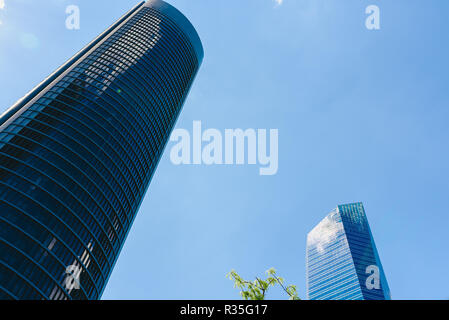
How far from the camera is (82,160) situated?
8625 centimetres

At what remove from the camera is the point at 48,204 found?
2911 inches

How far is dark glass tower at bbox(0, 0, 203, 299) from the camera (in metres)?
67.4

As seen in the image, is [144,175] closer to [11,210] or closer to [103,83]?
[103,83]

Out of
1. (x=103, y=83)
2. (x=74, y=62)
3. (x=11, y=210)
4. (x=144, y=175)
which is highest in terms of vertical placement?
(x=74, y=62)

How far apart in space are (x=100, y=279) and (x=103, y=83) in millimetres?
58435

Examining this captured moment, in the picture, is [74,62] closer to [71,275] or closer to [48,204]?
[48,204]

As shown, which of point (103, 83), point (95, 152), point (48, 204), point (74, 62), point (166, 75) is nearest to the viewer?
point (48, 204)

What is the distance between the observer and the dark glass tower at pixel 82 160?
221 ft

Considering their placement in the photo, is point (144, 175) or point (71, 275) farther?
point (144, 175)
